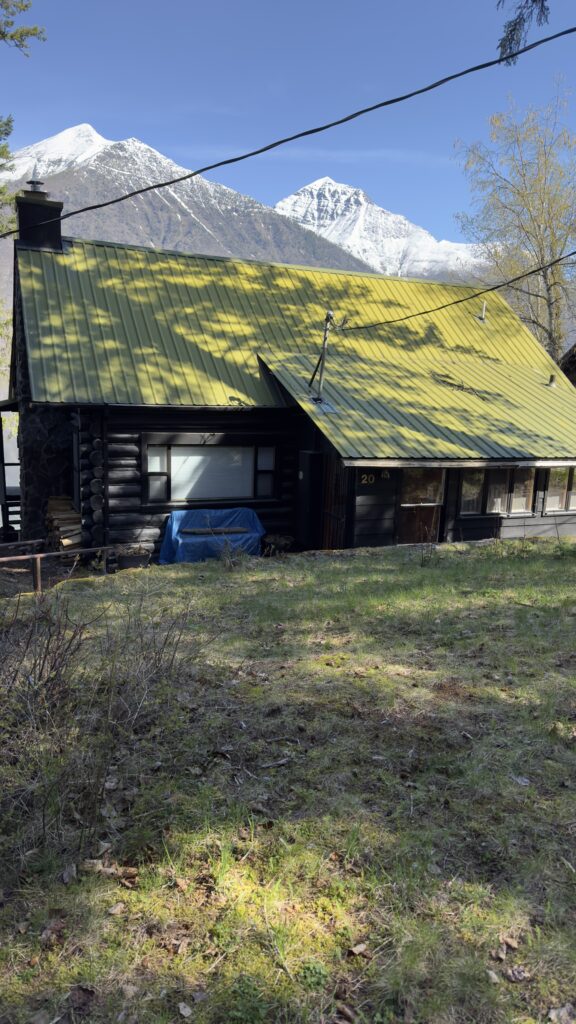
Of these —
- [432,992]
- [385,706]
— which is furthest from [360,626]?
[432,992]

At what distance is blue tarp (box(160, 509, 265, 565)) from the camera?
47.3 ft

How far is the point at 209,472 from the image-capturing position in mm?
15359

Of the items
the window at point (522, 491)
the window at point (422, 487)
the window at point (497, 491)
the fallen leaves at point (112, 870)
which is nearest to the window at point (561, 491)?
the window at point (522, 491)

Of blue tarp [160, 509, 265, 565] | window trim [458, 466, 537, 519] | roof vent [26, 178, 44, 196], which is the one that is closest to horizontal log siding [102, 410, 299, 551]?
blue tarp [160, 509, 265, 565]

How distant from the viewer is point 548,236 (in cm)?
3366

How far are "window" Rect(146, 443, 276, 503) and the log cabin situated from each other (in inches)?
1.4

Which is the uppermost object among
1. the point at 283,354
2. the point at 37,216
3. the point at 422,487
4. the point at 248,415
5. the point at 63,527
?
the point at 37,216

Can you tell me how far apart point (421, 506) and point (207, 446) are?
5248 millimetres

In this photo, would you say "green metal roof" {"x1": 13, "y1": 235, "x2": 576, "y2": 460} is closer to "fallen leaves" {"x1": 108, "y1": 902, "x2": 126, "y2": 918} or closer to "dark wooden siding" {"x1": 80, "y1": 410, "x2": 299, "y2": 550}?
"dark wooden siding" {"x1": 80, "y1": 410, "x2": 299, "y2": 550}

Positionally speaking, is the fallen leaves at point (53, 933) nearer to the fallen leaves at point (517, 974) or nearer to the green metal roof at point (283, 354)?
the fallen leaves at point (517, 974)

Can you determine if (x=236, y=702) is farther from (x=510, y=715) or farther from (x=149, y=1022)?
(x=149, y=1022)

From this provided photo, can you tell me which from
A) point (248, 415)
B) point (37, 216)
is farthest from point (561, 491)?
point (37, 216)

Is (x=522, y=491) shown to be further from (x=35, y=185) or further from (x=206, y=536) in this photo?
(x=35, y=185)

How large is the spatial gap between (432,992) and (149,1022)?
1.38m
